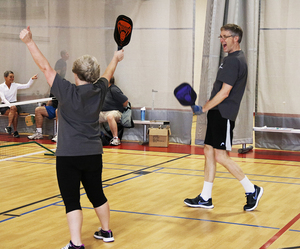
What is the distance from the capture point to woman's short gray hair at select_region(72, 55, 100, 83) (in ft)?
10.7

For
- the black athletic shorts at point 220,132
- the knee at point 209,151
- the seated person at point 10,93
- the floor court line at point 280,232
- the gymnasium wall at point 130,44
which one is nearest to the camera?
the floor court line at point 280,232

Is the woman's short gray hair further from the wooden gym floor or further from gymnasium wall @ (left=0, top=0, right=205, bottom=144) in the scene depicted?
gymnasium wall @ (left=0, top=0, right=205, bottom=144)

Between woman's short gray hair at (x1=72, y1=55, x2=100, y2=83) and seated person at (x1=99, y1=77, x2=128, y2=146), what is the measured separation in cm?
606

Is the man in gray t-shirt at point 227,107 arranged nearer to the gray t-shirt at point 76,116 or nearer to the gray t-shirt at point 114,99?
the gray t-shirt at point 76,116

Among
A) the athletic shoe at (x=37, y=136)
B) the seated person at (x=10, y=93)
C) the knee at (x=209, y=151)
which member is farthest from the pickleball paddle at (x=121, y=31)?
the seated person at (x=10, y=93)

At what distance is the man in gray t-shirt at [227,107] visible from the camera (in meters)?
4.34

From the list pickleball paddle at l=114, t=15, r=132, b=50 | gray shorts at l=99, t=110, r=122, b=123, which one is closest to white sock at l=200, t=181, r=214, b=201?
pickleball paddle at l=114, t=15, r=132, b=50

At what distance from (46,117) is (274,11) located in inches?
209

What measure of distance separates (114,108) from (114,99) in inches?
7.8

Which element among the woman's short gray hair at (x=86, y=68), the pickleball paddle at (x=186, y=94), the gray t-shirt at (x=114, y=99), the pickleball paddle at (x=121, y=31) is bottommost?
the gray t-shirt at (x=114, y=99)

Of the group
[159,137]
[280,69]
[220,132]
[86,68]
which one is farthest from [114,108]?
[86,68]

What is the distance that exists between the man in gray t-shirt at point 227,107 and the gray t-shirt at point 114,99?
499 centimetres

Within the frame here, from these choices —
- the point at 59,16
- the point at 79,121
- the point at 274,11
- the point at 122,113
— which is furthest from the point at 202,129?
the point at 79,121

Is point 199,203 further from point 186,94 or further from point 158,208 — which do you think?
point 186,94
